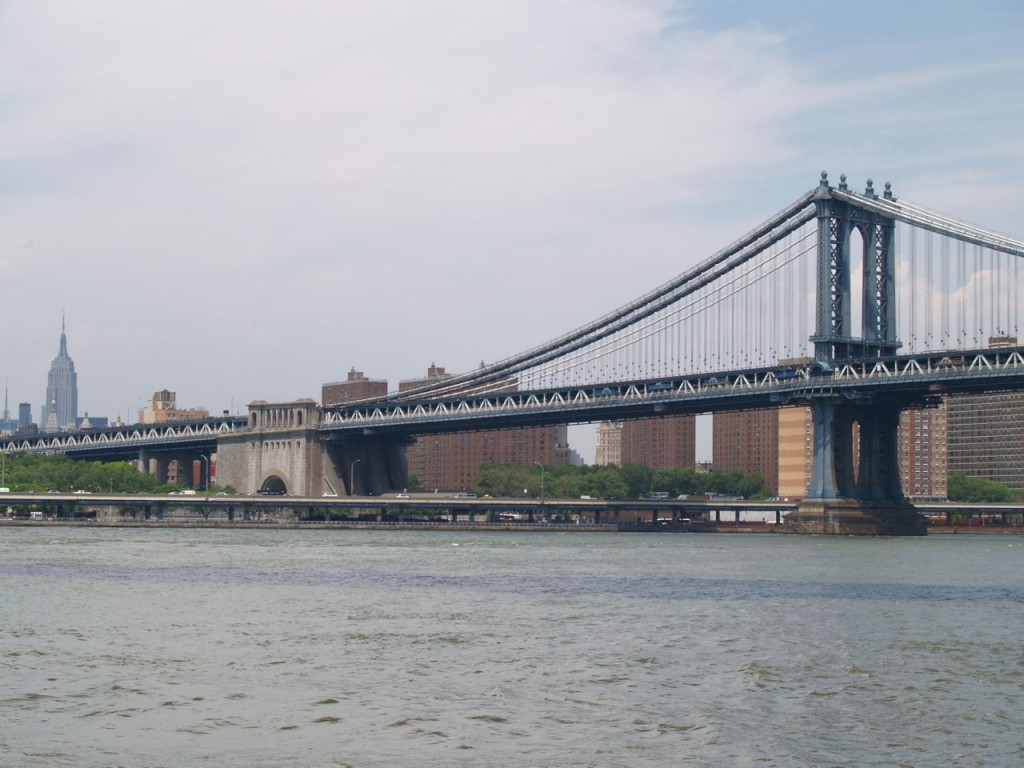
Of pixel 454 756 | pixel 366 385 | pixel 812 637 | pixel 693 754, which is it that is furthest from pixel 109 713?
pixel 366 385

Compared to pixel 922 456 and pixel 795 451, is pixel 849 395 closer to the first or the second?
pixel 795 451

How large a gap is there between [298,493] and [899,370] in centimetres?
5737

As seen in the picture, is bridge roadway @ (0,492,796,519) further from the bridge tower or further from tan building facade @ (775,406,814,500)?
tan building facade @ (775,406,814,500)

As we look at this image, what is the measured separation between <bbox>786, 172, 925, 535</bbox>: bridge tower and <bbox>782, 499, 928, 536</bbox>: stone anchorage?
0.06 metres

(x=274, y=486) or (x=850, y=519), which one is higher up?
(x=274, y=486)

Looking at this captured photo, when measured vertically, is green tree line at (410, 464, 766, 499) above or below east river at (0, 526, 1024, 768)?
above

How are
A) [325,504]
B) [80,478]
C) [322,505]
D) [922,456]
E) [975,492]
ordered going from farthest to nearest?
[922,456] < [975,492] < [80,478] < [322,505] < [325,504]

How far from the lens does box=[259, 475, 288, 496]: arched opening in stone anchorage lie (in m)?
137

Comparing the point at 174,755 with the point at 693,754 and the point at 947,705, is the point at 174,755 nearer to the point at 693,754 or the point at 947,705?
the point at 693,754

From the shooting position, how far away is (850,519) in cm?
9506

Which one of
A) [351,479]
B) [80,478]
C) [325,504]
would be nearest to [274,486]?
[351,479]

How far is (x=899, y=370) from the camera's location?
306ft

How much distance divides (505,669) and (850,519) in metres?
69.5

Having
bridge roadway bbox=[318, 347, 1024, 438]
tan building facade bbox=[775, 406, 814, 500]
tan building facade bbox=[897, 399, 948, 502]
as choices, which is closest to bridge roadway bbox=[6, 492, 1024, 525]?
bridge roadway bbox=[318, 347, 1024, 438]
